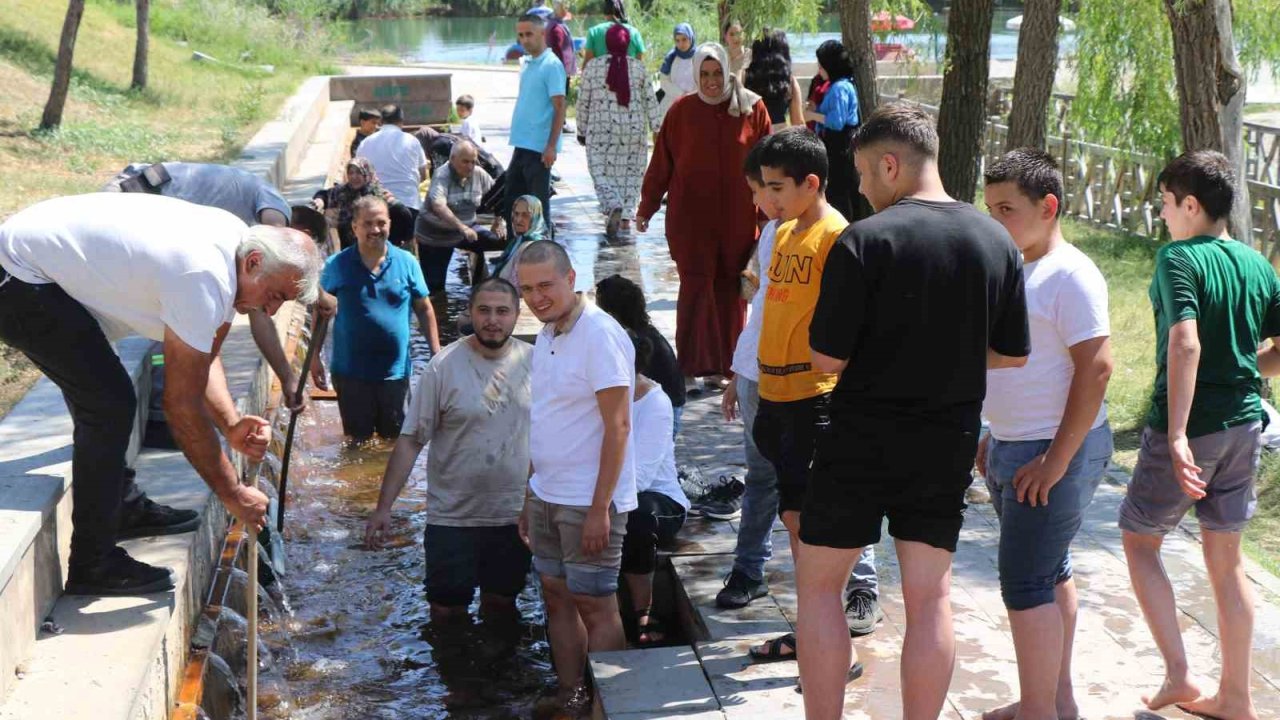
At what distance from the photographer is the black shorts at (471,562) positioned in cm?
580

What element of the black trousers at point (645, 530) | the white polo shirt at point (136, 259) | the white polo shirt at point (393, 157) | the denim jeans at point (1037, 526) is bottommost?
the black trousers at point (645, 530)

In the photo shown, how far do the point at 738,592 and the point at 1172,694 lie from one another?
5.12 ft

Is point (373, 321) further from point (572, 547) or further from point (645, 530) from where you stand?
point (572, 547)

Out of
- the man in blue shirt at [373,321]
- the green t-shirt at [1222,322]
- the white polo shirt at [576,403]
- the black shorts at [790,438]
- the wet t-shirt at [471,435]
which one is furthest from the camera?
the man in blue shirt at [373,321]

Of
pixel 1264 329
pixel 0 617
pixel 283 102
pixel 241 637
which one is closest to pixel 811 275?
pixel 1264 329

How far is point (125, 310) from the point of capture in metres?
4.34

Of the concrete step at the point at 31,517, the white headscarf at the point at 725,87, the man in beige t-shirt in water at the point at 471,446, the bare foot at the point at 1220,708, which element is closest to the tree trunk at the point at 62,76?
the white headscarf at the point at 725,87

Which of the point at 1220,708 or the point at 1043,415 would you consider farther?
the point at 1220,708

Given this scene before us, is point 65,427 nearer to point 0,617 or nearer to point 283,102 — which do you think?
point 0,617

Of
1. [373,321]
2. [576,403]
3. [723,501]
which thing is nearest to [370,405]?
[373,321]

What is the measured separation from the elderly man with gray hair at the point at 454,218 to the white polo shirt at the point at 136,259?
6.44 metres

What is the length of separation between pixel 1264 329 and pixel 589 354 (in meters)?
2.13

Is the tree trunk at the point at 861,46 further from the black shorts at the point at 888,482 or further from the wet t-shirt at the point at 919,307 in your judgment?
the black shorts at the point at 888,482

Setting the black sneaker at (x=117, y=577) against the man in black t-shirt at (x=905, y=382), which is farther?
the black sneaker at (x=117, y=577)
